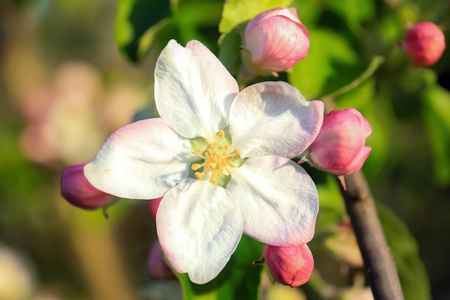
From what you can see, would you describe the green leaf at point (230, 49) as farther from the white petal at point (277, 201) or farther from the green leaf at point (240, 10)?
the white petal at point (277, 201)

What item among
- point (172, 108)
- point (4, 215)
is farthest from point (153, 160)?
point (4, 215)

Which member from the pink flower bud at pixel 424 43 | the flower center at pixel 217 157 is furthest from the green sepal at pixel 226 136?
the pink flower bud at pixel 424 43

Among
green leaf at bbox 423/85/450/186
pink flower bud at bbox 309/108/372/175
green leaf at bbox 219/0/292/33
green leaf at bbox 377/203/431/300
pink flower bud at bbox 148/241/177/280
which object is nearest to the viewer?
pink flower bud at bbox 309/108/372/175

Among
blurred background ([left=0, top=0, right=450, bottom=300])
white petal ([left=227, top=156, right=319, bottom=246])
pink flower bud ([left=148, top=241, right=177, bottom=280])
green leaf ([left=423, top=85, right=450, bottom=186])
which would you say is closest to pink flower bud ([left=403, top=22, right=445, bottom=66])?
blurred background ([left=0, top=0, right=450, bottom=300])

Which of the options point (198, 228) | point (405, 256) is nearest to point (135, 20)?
point (198, 228)

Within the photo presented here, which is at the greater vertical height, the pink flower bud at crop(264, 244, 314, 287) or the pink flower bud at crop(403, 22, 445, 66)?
the pink flower bud at crop(403, 22, 445, 66)

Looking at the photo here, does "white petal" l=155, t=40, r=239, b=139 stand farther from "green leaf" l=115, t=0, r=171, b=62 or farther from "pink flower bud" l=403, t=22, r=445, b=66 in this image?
"pink flower bud" l=403, t=22, r=445, b=66

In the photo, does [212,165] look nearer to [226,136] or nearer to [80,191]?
[226,136]
